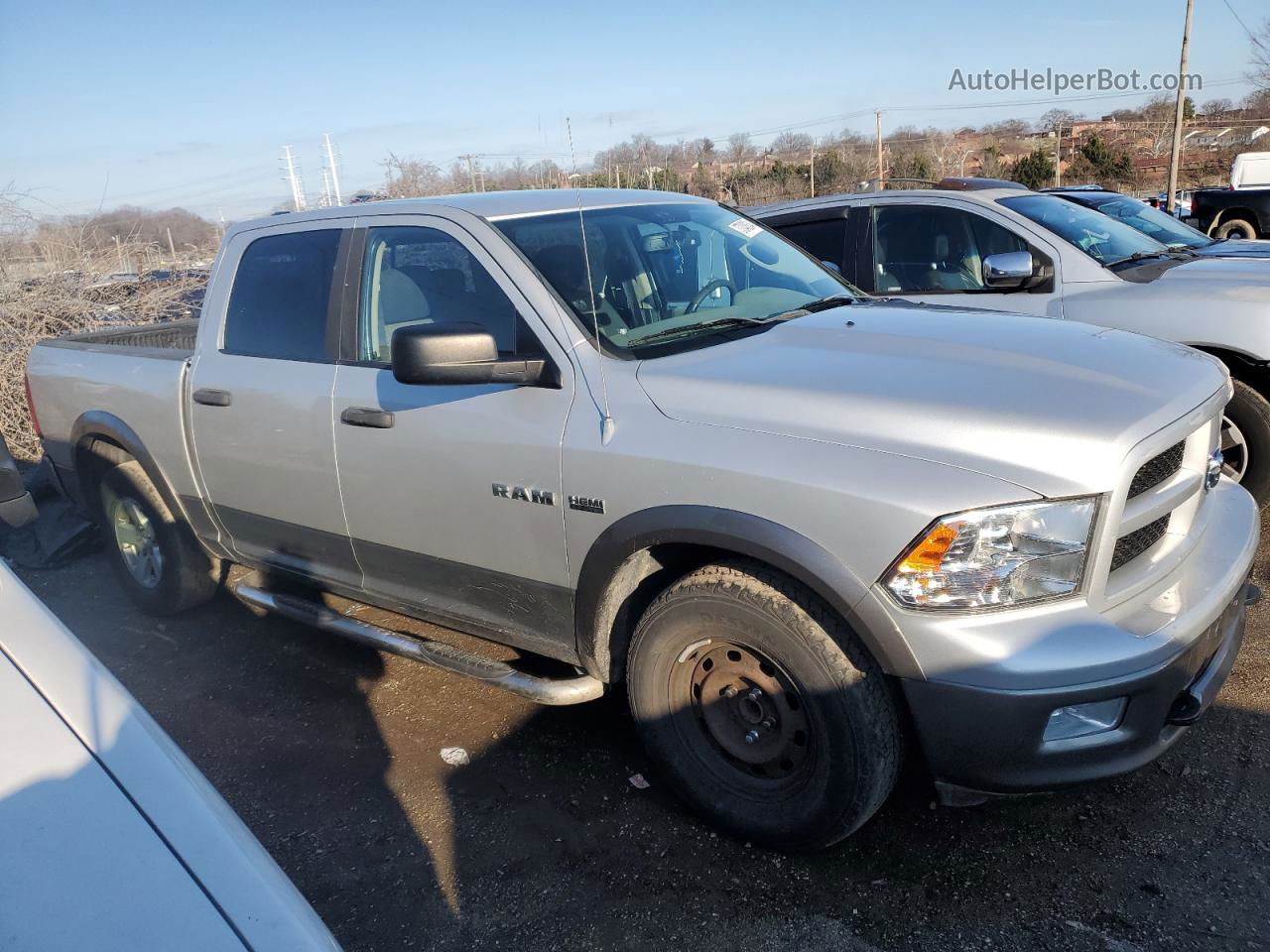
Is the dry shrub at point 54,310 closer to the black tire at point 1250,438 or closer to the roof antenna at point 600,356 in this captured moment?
the roof antenna at point 600,356

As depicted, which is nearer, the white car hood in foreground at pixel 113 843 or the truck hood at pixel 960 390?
the white car hood in foreground at pixel 113 843

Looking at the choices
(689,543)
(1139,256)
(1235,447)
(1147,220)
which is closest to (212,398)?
(689,543)

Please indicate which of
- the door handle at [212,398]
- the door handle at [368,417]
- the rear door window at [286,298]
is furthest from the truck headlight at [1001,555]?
the door handle at [212,398]

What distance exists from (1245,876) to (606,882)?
1.75 metres

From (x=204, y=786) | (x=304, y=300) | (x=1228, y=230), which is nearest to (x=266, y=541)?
(x=304, y=300)

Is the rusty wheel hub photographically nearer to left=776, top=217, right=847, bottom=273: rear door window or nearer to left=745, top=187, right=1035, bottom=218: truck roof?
left=776, top=217, right=847, bottom=273: rear door window

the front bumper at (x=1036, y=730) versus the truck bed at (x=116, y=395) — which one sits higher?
the truck bed at (x=116, y=395)

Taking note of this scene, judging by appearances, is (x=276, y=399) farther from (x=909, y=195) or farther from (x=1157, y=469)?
(x=909, y=195)

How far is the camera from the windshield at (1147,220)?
644 centimetres

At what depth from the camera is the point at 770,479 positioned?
7.87ft

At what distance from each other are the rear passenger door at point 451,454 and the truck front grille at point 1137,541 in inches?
61.0

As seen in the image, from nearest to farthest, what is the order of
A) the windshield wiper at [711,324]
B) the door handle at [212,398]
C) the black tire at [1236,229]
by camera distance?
the windshield wiper at [711,324] < the door handle at [212,398] < the black tire at [1236,229]

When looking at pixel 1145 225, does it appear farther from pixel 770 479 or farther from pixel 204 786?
pixel 204 786

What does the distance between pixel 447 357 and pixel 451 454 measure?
49 cm
